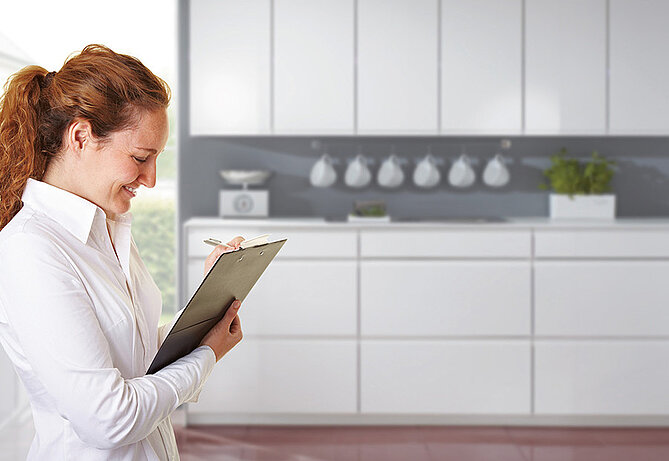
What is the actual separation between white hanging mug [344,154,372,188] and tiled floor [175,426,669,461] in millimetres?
1276

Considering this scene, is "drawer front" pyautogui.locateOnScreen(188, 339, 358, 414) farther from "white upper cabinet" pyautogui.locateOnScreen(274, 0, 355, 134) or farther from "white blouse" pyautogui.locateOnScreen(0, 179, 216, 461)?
"white blouse" pyautogui.locateOnScreen(0, 179, 216, 461)

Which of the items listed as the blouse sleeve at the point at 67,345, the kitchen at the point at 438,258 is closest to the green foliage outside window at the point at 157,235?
the kitchen at the point at 438,258

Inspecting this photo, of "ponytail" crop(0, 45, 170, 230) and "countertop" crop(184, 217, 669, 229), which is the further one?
"countertop" crop(184, 217, 669, 229)

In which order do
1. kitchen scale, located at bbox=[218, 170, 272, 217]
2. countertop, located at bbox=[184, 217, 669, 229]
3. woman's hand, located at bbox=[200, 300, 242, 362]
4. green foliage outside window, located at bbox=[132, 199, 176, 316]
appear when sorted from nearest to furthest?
woman's hand, located at bbox=[200, 300, 242, 362]
countertop, located at bbox=[184, 217, 669, 229]
kitchen scale, located at bbox=[218, 170, 272, 217]
green foliage outside window, located at bbox=[132, 199, 176, 316]

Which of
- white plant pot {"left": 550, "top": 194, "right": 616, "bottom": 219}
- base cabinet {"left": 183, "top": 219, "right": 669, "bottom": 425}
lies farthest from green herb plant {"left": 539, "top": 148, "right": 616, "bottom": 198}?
base cabinet {"left": 183, "top": 219, "right": 669, "bottom": 425}

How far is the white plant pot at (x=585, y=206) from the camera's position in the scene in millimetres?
3791

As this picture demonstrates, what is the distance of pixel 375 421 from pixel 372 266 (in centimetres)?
79

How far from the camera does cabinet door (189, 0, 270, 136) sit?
357 cm

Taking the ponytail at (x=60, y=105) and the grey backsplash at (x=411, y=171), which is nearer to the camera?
the ponytail at (x=60, y=105)

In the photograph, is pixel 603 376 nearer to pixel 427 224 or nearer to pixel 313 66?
pixel 427 224

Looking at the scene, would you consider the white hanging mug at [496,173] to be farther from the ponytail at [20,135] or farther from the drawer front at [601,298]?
the ponytail at [20,135]

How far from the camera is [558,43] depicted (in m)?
3.58

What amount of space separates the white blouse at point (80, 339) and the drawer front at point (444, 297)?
230 cm

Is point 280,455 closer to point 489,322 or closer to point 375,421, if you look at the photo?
point 375,421
